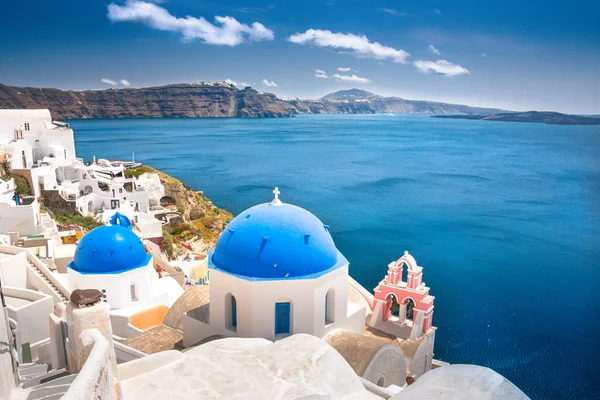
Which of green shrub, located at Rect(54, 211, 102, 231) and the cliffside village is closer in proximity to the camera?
the cliffside village

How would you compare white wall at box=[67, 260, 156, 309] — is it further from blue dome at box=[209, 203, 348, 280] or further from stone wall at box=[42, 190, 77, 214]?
stone wall at box=[42, 190, 77, 214]

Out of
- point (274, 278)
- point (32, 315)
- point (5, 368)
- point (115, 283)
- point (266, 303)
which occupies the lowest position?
point (32, 315)

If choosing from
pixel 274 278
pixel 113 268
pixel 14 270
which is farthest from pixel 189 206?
pixel 274 278

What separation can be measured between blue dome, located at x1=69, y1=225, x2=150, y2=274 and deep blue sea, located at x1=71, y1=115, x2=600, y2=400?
14225 millimetres

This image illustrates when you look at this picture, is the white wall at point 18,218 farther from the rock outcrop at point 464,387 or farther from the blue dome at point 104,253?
the rock outcrop at point 464,387

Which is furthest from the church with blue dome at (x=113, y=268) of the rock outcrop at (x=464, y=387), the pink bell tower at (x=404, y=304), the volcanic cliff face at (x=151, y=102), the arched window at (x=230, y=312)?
the volcanic cliff face at (x=151, y=102)

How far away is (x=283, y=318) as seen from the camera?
952cm

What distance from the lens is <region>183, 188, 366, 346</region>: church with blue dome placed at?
9.26 meters

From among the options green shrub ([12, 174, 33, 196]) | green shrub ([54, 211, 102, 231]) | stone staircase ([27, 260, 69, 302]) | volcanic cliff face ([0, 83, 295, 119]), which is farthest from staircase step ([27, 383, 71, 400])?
volcanic cliff face ([0, 83, 295, 119])

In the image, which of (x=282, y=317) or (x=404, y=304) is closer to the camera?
(x=282, y=317)

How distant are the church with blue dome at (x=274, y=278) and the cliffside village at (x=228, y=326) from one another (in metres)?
0.02

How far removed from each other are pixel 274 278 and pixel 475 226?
111 ft

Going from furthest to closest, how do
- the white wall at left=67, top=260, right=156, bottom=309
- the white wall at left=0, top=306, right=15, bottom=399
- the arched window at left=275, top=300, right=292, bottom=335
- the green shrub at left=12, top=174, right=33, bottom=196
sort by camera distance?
the green shrub at left=12, top=174, right=33, bottom=196
the white wall at left=67, top=260, right=156, bottom=309
the arched window at left=275, top=300, right=292, bottom=335
the white wall at left=0, top=306, right=15, bottom=399

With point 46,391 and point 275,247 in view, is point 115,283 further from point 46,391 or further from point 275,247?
point 46,391
